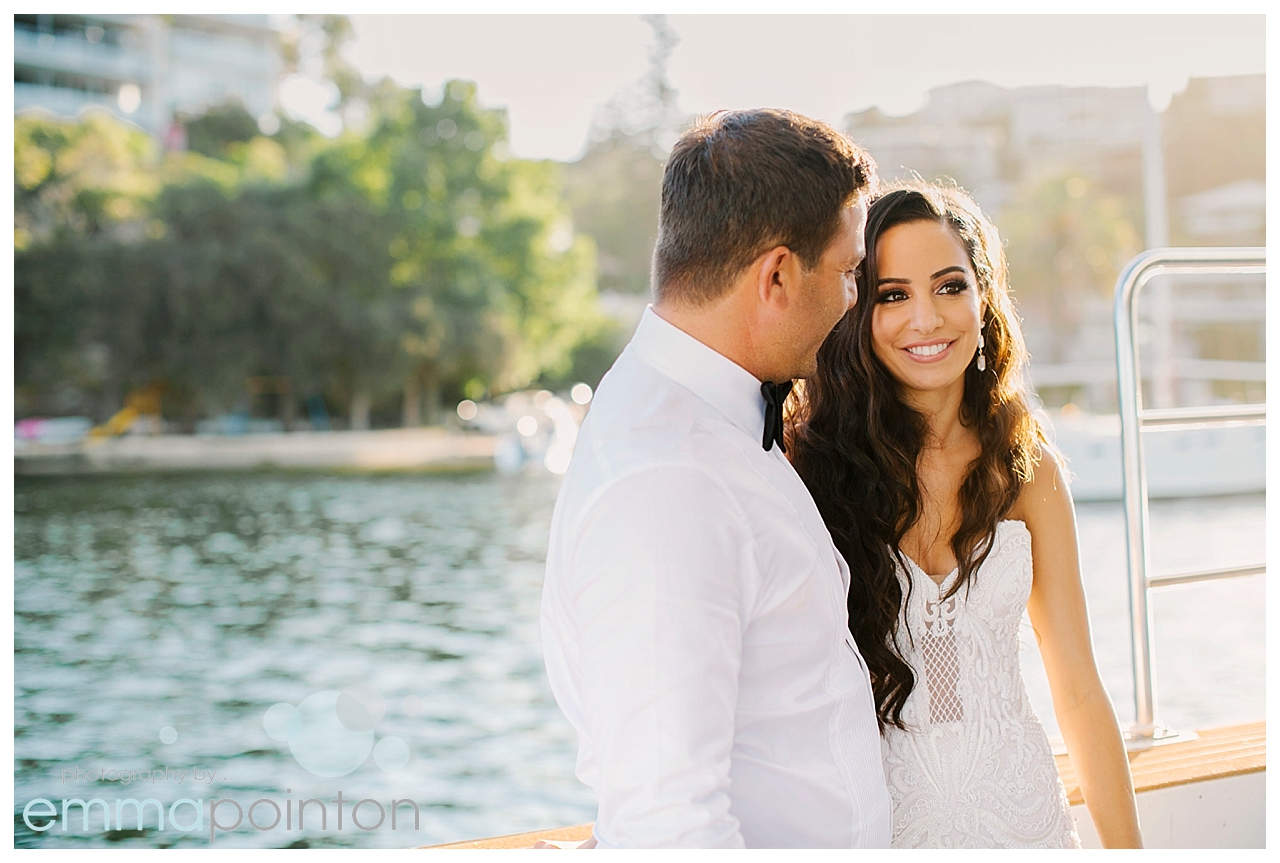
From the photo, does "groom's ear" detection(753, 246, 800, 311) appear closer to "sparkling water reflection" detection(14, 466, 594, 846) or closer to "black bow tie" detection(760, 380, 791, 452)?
"black bow tie" detection(760, 380, 791, 452)

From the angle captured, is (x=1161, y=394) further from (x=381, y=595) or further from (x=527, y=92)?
(x=527, y=92)

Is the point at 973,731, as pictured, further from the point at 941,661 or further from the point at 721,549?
the point at 721,549

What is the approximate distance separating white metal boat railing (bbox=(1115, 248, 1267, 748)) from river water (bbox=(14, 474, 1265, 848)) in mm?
3147

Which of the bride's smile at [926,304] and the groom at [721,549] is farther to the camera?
the bride's smile at [926,304]

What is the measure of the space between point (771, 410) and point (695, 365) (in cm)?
10

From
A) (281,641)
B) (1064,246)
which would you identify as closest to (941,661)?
(281,641)

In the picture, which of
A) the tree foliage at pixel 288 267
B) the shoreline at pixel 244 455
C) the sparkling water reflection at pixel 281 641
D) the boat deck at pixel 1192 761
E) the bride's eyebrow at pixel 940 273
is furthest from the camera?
the shoreline at pixel 244 455

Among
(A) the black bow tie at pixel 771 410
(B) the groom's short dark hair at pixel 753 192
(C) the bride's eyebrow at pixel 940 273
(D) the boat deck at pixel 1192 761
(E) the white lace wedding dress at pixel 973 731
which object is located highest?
(B) the groom's short dark hair at pixel 753 192

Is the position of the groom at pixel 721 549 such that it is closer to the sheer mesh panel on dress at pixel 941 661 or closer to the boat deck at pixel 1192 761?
the sheer mesh panel on dress at pixel 941 661

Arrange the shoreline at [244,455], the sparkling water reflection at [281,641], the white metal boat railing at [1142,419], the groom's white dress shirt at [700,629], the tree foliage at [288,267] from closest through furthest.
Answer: the groom's white dress shirt at [700,629], the white metal boat railing at [1142,419], the sparkling water reflection at [281,641], the tree foliage at [288,267], the shoreline at [244,455]

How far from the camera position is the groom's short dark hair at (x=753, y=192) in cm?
101

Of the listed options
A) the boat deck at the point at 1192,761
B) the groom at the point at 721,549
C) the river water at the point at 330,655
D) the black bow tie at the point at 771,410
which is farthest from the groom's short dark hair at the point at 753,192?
the river water at the point at 330,655

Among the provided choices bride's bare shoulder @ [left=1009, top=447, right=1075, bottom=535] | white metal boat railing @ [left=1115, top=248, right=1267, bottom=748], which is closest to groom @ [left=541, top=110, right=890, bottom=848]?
bride's bare shoulder @ [left=1009, top=447, right=1075, bottom=535]
